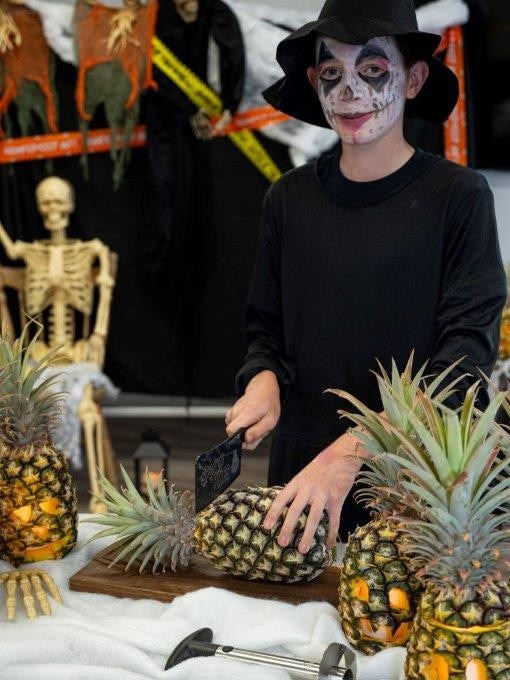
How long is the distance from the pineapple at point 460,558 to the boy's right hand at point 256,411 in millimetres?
522

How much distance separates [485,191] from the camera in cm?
184

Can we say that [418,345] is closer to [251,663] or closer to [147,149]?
[251,663]

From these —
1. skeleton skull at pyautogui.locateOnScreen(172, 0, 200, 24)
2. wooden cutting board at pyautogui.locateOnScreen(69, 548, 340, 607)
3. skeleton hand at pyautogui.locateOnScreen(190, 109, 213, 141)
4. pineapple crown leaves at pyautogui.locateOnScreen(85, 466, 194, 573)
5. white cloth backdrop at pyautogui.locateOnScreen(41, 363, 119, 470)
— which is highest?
skeleton skull at pyautogui.locateOnScreen(172, 0, 200, 24)

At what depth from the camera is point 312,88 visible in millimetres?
2037

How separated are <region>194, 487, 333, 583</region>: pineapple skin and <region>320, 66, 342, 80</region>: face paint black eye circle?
0.80 m

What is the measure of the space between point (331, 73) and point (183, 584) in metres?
0.98

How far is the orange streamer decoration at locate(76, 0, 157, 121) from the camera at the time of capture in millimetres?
5031

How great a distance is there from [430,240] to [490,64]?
11.1 feet

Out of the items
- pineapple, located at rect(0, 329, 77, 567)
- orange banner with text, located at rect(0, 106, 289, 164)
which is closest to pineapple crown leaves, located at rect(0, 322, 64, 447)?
pineapple, located at rect(0, 329, 77, 567)

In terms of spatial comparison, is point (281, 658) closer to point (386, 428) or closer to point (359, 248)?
point (386, 428)

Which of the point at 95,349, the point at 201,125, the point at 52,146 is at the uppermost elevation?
the point at 201,125

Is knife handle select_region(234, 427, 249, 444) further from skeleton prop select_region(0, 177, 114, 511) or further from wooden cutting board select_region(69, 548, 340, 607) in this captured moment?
skeleton prop select_region(0, 177, 114, 511)

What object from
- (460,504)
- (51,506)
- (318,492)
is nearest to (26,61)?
(51,506)

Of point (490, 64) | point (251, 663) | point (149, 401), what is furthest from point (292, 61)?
point (149, 401)
